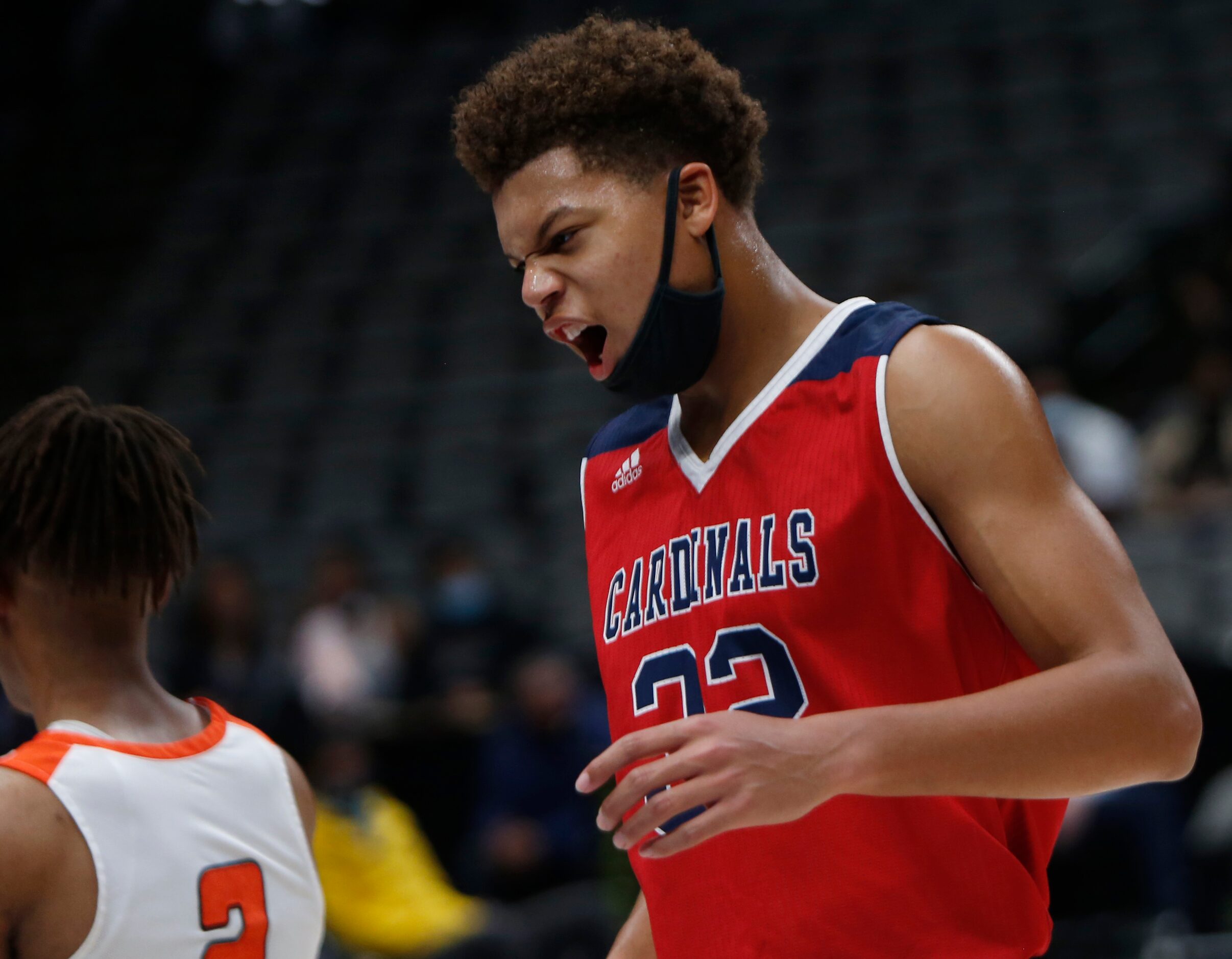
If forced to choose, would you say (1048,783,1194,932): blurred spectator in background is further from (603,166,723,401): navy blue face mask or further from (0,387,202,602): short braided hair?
(0,387,202,602): short braided hair

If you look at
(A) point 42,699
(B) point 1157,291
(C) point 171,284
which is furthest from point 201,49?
(A) point 42,699

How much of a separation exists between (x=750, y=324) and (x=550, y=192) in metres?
0.35

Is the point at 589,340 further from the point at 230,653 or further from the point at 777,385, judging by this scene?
the point at 230,653

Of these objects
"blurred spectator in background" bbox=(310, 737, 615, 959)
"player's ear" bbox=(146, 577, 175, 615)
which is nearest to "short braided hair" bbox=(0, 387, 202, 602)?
"player's ear" bbox=(146, 577, 175, 615)

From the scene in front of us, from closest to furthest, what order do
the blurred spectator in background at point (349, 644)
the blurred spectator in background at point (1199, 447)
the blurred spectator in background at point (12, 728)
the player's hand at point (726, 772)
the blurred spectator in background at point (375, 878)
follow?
the player's hand at point (726, 772), the blurred spectator in background at point (12, 728), the blurred spectator in background at point (375, 878), the blurred spectator in background at point (1199, 447), the blurred spectator in background at point (349, 644)

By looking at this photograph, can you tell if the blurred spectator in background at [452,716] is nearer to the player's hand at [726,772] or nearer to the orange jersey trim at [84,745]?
the orange jersey trim at [84,745]

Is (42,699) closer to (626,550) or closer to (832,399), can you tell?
(626,550)

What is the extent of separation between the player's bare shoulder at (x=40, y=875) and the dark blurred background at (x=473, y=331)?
4.31m

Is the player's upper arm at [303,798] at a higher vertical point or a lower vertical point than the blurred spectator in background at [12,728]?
lower

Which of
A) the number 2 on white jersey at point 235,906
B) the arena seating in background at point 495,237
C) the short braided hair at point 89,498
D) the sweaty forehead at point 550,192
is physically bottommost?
the number 2 on white jersey at point 235,906

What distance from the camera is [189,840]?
192cm

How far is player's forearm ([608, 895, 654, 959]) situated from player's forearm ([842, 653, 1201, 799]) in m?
0.80

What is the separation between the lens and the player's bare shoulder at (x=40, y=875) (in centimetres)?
174

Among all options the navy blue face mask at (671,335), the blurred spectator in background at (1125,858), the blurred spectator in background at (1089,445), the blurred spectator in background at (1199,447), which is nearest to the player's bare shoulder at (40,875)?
the navy blue face mask at (671,335)
